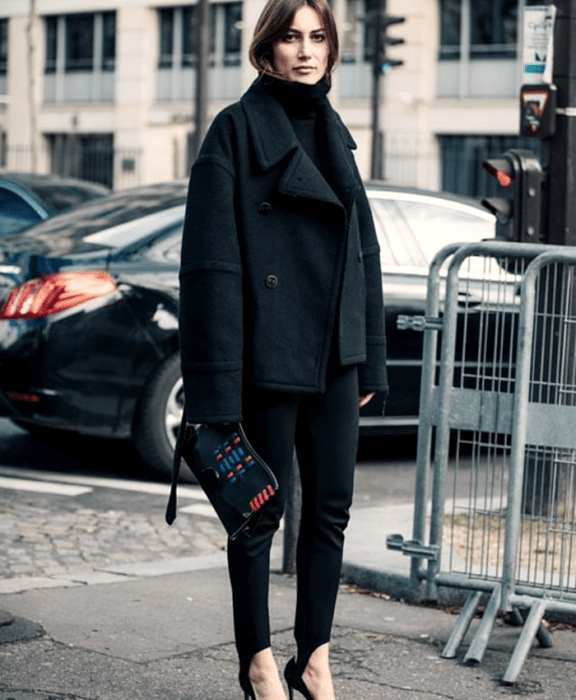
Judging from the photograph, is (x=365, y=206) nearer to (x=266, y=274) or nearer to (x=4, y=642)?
(x=266, y=274)

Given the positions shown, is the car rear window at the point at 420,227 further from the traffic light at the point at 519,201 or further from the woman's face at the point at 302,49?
the woman's face at the point at 302,49

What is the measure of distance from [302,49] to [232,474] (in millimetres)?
1112

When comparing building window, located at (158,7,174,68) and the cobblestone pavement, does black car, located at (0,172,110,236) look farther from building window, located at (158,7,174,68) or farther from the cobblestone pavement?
building window, located at (158,7,174,68)

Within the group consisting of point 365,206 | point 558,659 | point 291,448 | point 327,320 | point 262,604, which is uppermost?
point 365,206

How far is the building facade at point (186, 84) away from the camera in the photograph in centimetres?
3562

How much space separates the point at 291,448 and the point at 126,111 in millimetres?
38662

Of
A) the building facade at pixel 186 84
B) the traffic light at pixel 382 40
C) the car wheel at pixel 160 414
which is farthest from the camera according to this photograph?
the building facade at pixel 186 84

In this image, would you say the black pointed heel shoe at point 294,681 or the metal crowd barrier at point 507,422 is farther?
the metal crowd barrier at point 507,422

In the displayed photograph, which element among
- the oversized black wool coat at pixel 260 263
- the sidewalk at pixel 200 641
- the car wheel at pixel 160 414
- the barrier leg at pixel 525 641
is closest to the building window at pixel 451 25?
the car wheel at pixel 160 414

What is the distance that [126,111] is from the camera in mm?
42188

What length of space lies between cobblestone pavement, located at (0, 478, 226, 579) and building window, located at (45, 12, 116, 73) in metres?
36.5

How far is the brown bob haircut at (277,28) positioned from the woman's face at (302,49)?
0.04 ft

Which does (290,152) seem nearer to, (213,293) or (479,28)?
(213,293)

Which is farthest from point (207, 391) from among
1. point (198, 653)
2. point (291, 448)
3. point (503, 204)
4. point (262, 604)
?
point (503, 204)
